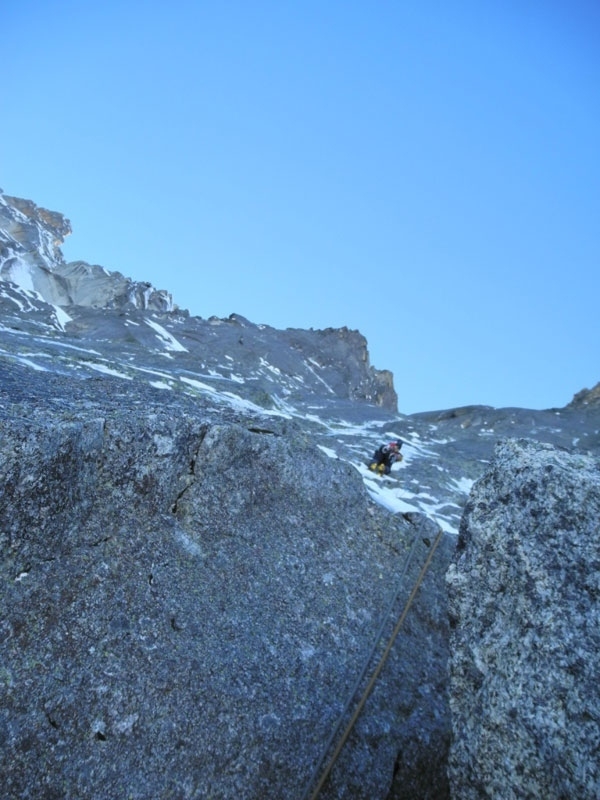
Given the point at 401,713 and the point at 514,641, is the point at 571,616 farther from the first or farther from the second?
the point at 401,713

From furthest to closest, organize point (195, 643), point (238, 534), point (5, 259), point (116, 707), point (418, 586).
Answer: point (5, 259), point (418, 586), point (238, 534), point (195, 643), point (116, 707)

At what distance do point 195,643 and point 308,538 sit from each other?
132 inches

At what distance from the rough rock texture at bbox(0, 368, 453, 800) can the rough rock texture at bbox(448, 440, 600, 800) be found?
130 inches

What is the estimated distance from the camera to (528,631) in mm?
5914

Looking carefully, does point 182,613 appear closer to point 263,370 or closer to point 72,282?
point 263,370

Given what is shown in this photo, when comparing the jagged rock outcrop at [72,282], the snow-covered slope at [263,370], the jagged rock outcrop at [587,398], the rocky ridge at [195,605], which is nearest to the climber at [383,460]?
the snow-covered slope at [263,370]

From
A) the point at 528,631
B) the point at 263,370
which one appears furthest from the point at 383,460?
the point at 263,370

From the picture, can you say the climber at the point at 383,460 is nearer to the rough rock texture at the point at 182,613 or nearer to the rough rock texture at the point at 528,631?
the rough rock texture at the point at 182,613

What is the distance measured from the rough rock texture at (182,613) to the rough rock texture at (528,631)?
3291 mm

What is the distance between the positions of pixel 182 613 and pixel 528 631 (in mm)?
5567

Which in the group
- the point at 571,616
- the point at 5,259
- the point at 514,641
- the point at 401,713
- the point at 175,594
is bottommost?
the point at 401,713

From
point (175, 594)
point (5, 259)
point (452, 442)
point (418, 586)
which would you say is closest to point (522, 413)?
point (452, 442)

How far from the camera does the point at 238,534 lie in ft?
35.1

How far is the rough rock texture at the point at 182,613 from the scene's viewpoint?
24.6 feet
